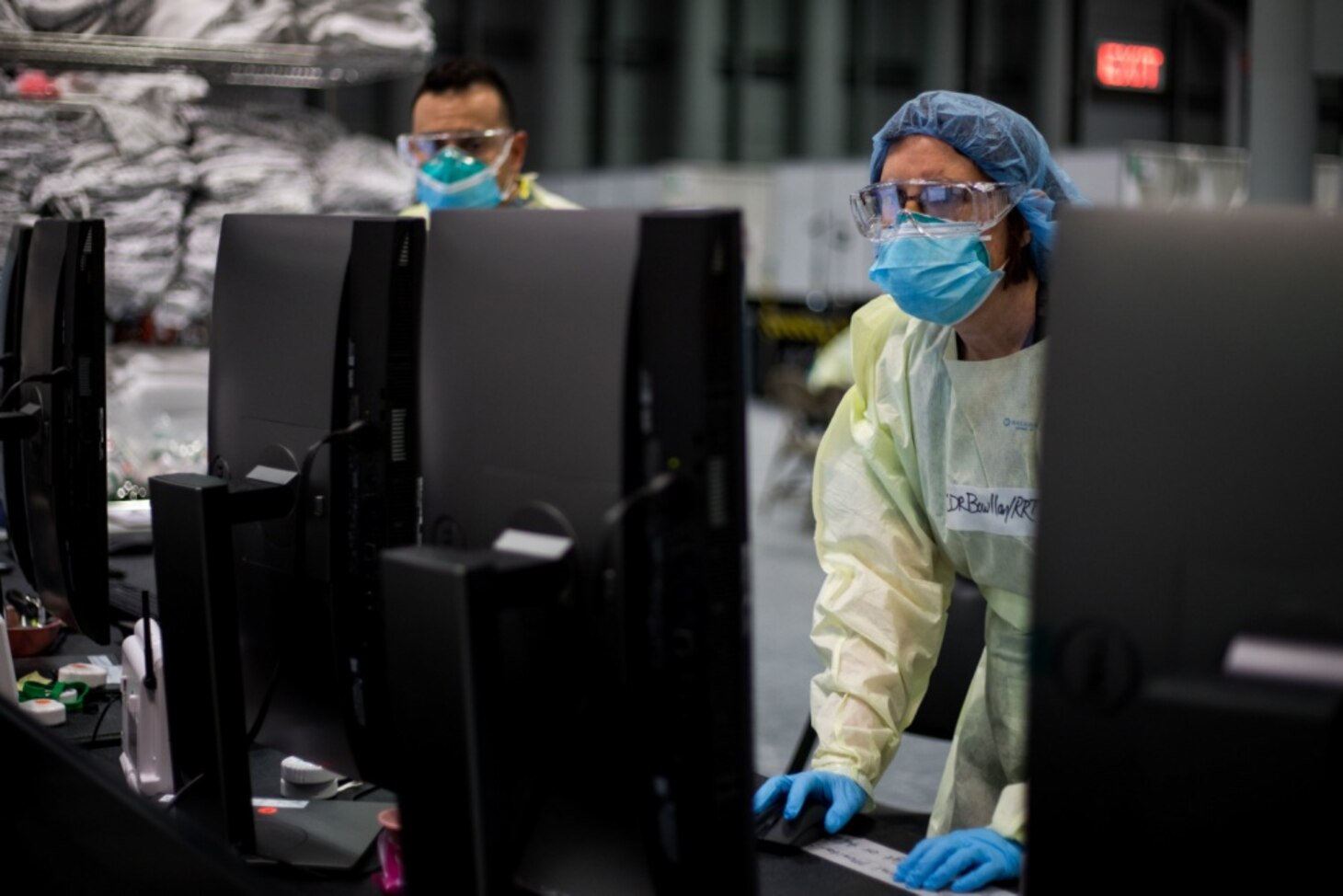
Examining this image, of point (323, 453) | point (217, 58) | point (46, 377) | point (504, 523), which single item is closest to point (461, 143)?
point (217, 58)

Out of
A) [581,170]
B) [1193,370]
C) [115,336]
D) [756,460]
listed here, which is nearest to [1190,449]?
[1193,370]

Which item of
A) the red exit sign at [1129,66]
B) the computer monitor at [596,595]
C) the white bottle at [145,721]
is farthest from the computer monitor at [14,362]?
Result: the red exit sign at [1129,66]

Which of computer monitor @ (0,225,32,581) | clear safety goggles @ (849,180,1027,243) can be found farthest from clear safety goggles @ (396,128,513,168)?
clear safety goggles @ (849,180,1027,243)

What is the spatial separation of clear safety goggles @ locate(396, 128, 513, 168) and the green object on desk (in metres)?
1.56

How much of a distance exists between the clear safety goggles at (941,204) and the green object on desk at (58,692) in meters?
1.15

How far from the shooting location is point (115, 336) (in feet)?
11.0

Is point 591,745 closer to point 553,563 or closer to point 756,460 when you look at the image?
point 553,563

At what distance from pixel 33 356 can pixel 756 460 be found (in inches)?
335

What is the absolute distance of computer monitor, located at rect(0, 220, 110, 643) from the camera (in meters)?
1.71

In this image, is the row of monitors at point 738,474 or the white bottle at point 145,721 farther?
the white bottle at point 145,721

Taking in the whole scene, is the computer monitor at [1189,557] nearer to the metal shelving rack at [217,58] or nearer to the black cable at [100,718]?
the black cable at [100,718]

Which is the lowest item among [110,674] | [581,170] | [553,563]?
[110,674]

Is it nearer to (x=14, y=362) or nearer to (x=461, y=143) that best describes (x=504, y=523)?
(x=14, y=362)

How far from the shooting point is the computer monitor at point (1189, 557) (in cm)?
79
